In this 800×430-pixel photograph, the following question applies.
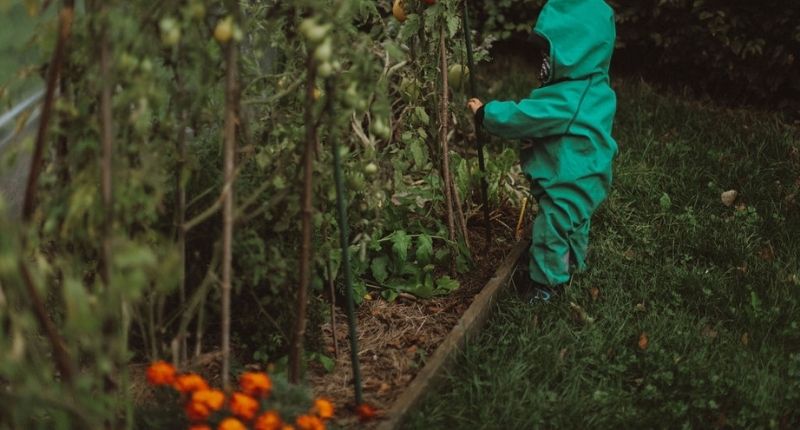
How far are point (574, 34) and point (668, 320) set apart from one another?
45.8 inches

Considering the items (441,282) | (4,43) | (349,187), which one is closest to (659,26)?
(441,282)

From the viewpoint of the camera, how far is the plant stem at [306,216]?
8.95ft

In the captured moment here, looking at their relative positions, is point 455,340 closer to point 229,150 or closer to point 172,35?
point 229,150

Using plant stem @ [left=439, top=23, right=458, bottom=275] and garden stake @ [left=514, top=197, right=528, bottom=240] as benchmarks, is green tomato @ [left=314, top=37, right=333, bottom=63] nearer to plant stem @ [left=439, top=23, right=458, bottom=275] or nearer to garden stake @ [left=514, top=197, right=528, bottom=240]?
plant stem @ [left=439, top=23, right=458, bottom=275]

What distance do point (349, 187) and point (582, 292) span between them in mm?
1157

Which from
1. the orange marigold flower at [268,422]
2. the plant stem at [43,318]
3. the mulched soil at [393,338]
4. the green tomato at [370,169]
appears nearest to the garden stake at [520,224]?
the mulched soil at [393,338]

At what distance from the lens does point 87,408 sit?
90.7 inches

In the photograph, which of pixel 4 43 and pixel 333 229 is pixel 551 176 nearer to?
pixel 333 229

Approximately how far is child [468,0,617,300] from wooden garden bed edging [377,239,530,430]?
186 millimetres

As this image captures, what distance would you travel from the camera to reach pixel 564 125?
3.70 meters

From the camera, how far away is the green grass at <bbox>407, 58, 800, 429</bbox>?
3.21 m

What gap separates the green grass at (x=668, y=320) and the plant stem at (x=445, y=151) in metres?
0.35

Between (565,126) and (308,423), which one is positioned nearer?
(308,423)

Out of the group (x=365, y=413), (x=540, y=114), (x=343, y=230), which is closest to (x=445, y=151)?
(x=540, y=114)
